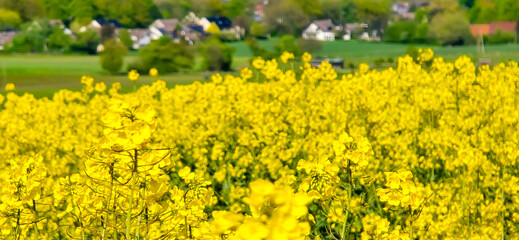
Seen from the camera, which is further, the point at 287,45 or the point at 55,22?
the point at 55,22

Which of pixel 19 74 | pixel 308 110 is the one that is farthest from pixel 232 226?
pixel 19 74

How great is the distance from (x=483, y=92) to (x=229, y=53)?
17.8 m

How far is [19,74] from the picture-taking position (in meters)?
34.5

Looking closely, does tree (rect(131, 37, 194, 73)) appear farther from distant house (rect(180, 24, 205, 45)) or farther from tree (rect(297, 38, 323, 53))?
distant house (rect(180, 24, 205, 45))

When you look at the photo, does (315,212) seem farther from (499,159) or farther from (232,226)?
(232,226)

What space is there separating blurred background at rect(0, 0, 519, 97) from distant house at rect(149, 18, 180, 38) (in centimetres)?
13

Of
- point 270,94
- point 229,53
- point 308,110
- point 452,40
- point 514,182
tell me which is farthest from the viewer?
point 452,40

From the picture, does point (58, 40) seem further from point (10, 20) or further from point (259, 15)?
point (259, 15)

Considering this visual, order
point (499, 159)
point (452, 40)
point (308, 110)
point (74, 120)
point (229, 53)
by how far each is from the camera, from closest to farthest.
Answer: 1. point (499, 159)
2. point (308, 110)
3. point (74, 120)
4. point (229, 53)
5. point (452, 40)

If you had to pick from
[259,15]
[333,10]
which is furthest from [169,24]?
[333,10]

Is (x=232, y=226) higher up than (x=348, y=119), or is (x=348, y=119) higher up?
(x=232, y=226)

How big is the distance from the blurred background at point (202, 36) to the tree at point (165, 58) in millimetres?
38

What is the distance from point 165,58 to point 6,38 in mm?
18939

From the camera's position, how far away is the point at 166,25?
47.1 metres
